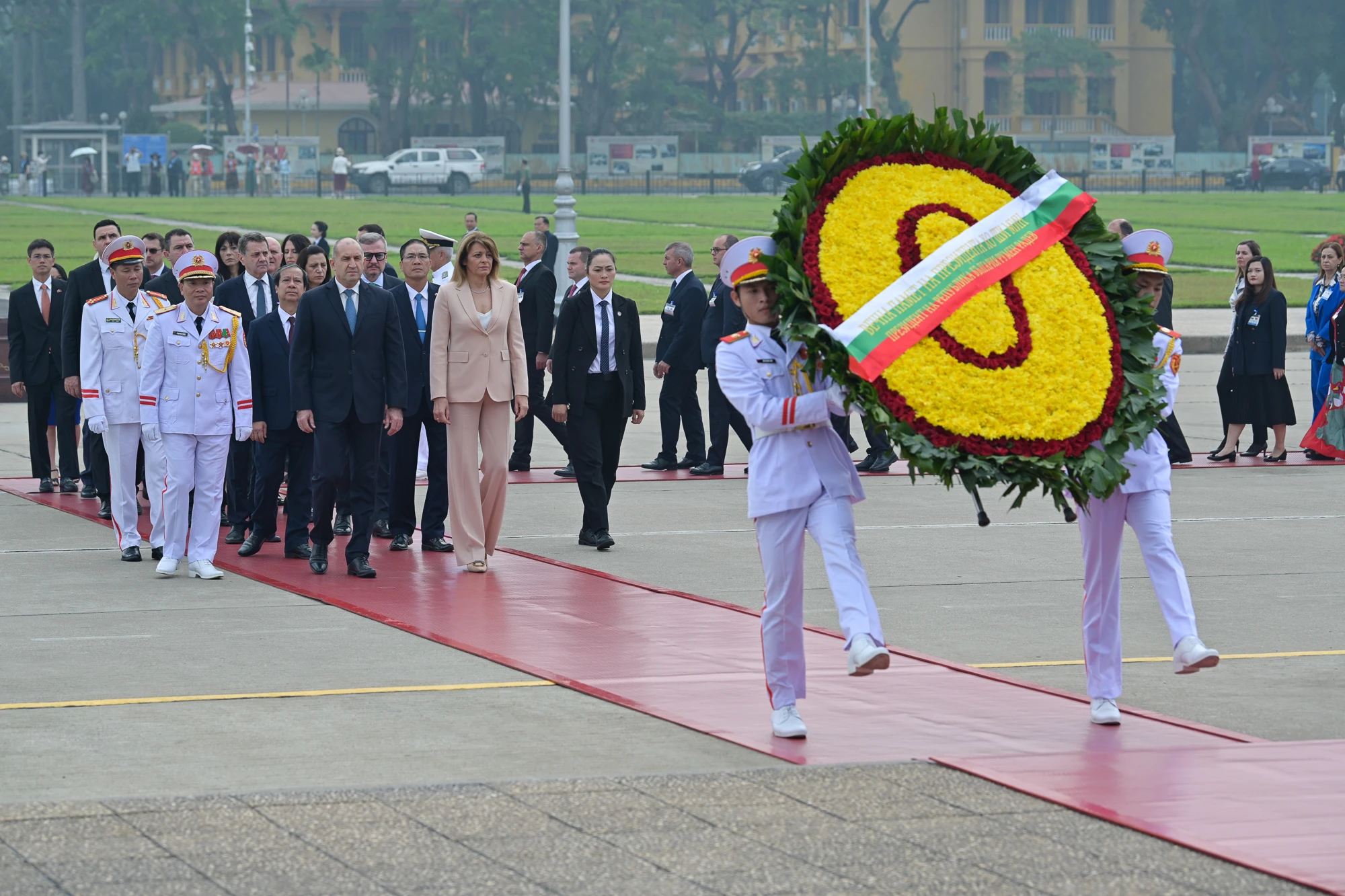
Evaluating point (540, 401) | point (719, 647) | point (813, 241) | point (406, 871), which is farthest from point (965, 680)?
point (540, 401)

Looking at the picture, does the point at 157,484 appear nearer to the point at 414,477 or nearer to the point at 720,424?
the point at 414,477

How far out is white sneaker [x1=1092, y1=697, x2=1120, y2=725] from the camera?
739 centimetres

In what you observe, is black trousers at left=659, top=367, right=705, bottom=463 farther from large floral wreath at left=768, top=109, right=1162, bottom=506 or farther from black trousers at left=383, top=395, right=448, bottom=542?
large floral wreath at left=768, top=109, right=1162, bottom=506

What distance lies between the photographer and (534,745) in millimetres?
7047

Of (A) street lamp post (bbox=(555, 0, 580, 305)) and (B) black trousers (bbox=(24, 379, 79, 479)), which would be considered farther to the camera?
(A) street lamp post (bbox=(555, 0, 580, 305))

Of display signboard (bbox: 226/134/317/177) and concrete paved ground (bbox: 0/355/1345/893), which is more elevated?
Result: display signboard (bbox: 226/134/317/177)

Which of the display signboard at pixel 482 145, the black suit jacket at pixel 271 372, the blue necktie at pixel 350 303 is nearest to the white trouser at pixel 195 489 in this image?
the black suit jacket at pixel 271 372

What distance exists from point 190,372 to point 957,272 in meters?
5.54

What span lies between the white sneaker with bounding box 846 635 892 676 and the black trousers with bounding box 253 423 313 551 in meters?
5.84

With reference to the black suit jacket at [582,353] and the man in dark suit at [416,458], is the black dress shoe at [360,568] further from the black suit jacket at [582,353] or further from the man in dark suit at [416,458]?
the black suit jacket at [582,353]

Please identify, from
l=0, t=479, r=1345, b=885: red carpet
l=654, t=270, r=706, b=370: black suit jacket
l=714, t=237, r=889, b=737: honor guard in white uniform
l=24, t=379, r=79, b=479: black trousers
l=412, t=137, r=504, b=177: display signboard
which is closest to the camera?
l=0, t=479, r=1345, b=885: red carpet

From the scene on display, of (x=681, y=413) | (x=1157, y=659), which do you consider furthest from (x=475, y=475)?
(x=681, y=413)

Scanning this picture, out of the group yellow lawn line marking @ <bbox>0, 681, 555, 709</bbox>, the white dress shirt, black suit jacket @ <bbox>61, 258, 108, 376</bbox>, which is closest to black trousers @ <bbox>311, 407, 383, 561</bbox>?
the white dress shirt

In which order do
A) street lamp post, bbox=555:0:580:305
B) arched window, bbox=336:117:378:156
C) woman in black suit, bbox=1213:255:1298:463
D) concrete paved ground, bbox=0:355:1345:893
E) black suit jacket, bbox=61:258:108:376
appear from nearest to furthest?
1. concrete paved ground, bbox=0:355:1345:893
2. black suit jacket, bbox=61:258:108:376
3. woman in black suit, bbox=1213:255:1298:463
4. street lamp post, bbox=555:0:580:305
5. arched window, bbox=336:117:378:156
